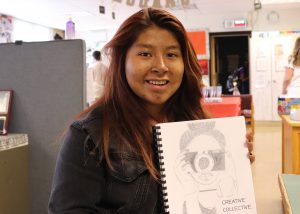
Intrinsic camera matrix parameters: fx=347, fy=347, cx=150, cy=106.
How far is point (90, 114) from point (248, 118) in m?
5.34

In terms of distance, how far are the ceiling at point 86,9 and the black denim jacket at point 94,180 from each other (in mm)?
5392

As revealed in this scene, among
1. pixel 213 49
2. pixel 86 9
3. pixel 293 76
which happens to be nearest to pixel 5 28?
pixel 86 9

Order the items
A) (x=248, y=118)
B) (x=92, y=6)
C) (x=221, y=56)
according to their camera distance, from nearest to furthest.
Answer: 1. (x=248, y=118)
2. (x=92, y=6)
3. (x=221, y=56)

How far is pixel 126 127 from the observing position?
3.23 ft

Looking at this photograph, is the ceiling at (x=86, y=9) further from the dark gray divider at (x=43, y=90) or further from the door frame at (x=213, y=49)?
the dark gray divider at (x=43, y=90)

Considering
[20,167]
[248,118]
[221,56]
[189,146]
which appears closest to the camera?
[189,146]

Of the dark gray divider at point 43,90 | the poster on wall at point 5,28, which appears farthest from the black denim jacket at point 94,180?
the poster on wall at point 5,28

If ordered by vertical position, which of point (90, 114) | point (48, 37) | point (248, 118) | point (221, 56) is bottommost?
point (248, 118)

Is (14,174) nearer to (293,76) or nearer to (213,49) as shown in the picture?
(293,76)

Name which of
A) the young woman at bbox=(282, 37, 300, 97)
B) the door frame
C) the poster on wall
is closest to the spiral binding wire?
the young woman at bbox=(282, 37, 300, 97)

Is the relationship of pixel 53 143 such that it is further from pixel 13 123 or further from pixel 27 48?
pixel 27 48

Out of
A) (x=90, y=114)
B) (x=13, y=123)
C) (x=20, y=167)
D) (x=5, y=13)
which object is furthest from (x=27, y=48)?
(x=5, y=13)

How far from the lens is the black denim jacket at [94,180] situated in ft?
2.86

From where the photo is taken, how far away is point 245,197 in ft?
3.11
